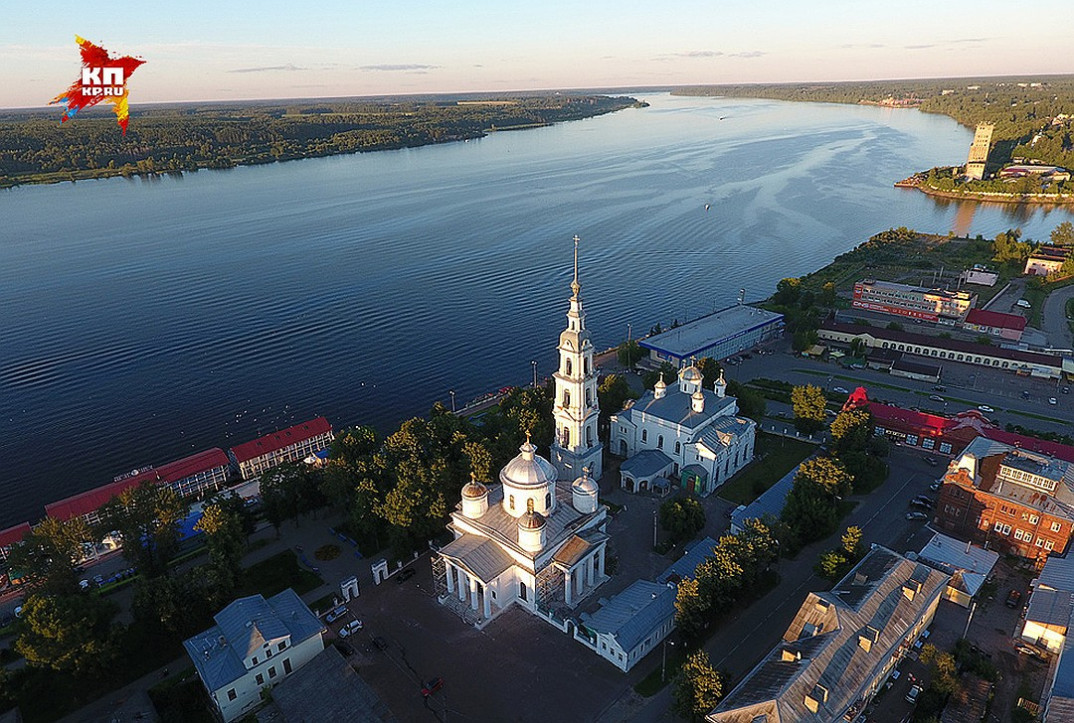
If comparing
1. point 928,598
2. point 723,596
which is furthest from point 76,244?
point 928,598

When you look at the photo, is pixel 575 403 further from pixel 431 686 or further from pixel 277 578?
pixel 277 578

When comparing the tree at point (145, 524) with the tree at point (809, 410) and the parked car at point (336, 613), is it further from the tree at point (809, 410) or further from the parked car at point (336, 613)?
the tree at point (809, 410)

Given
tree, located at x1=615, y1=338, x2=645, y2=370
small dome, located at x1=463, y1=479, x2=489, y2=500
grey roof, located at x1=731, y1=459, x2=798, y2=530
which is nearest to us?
small dome, located at x1=463, y1=479, x2=489, y2=500

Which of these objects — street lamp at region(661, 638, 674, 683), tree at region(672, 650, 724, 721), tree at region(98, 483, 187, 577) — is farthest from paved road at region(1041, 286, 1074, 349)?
tree at region(98, 483, 187, 577)

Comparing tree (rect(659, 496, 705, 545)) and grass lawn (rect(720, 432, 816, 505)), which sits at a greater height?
tree (rect(659, 496, 705, 545))

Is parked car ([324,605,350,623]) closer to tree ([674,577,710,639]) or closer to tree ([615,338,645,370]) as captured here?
tree ([674,577,710,639])

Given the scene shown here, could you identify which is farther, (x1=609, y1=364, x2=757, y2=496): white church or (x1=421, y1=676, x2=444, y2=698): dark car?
(x1=609, y1=364, x2=757, y2=496): white church
